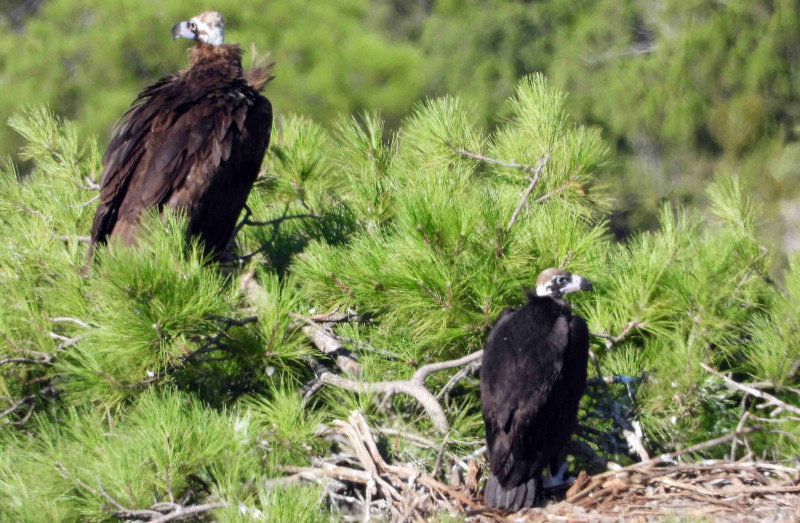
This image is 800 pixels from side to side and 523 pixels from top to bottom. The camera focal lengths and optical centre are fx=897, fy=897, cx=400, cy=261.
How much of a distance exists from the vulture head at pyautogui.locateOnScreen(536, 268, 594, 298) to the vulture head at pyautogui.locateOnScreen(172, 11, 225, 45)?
1.87m

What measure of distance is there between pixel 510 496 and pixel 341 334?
75 centimetres

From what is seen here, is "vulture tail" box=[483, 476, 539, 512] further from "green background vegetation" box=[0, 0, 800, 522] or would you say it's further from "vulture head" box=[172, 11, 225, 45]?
"vulture head" box=[172, 11, 225, 45]

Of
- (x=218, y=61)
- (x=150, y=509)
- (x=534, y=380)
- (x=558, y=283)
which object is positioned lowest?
(x=150, y=509)

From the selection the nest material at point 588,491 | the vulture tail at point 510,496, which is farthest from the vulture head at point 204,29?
the vulture tail at point 510,496

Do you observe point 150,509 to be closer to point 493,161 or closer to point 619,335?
point 619,335

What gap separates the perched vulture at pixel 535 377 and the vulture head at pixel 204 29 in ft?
6.20

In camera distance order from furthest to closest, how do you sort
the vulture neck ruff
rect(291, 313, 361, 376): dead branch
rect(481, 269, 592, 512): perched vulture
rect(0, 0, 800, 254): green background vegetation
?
rect(0, 0, 800, 254): green background vegetation
the vulture neck ruff
rect(291, 313, 361, 376): dead branch
rect(481, 269, 592, 512): perched vulture

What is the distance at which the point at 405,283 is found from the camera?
2383 millimetres

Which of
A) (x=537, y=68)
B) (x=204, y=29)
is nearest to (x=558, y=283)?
(x=204, y=29)

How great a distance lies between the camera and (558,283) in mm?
2545

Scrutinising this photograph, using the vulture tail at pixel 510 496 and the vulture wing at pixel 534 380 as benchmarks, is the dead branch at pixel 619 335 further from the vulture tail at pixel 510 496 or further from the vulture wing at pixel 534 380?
the vulture tail at pixel 510 496

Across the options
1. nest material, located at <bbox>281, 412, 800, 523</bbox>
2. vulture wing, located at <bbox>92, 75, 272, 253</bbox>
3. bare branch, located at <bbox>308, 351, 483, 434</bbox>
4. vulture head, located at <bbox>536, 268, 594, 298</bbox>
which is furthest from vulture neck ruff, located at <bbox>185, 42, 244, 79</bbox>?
nest material, located at <bbox>281, 412, 800, 523</bbox>

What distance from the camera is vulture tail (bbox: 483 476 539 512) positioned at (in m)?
2.41

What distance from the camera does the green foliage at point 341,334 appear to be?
6.64 ft
